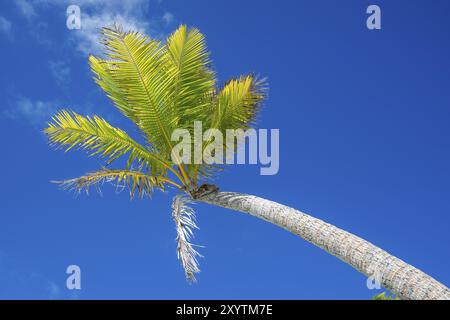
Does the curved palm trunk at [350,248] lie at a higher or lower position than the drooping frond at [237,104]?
lower

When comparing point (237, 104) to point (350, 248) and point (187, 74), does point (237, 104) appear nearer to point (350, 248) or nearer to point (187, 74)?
point (187, 74)

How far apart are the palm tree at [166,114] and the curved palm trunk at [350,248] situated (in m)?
0.03

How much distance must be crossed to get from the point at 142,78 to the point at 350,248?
4.66 m

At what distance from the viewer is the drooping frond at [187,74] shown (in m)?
9.81

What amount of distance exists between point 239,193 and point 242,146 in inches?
67.8

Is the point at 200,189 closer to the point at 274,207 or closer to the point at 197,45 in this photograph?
the point at 274,207

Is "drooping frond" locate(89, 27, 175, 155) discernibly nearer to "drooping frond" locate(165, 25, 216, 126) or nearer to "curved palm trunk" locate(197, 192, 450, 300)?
"drooping frond" locate(165, 25, 216, 126)

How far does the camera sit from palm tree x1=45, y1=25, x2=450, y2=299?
29.8ft

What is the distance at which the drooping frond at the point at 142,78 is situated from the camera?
9.09 metres

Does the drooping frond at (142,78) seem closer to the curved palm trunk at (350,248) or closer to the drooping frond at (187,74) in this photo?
the drooping frond at (187,74)

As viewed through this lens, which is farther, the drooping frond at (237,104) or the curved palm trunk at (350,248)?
the drooping frond at (237,104)

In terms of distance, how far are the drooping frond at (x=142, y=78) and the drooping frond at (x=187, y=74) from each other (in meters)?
0.34

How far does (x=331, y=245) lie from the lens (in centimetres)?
728
